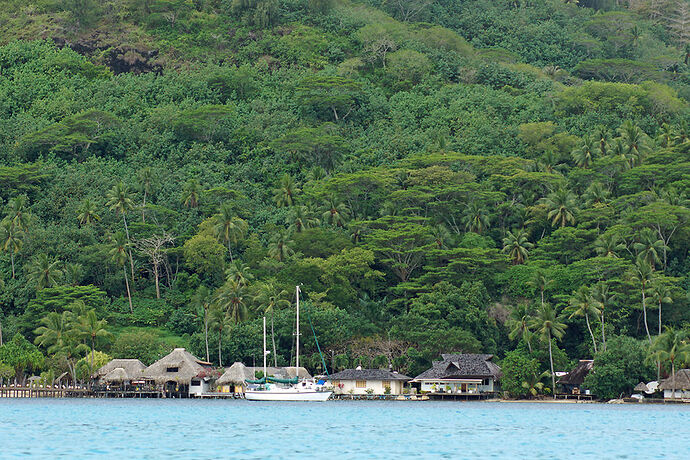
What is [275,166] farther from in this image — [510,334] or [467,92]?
[510,334]

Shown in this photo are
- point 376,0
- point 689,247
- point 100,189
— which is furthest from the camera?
point 376,0

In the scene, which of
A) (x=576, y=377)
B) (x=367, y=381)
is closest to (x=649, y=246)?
(x=576, y=377)

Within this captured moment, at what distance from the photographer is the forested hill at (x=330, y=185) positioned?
83.8 m

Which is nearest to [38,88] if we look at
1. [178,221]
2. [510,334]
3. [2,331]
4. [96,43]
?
[96,43]

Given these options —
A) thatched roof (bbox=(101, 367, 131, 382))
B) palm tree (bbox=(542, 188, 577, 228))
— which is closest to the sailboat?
thatched roof (bbox=(101, 367, 131, 382))

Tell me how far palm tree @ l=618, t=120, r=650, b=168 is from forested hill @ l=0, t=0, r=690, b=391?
25cm

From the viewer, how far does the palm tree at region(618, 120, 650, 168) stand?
101500 millimetres

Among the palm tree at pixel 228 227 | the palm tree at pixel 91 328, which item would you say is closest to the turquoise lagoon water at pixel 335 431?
the palm tree at pixel 91 328

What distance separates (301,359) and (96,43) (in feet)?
220

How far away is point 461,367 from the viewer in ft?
264

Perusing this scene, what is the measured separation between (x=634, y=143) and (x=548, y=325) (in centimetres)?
2977

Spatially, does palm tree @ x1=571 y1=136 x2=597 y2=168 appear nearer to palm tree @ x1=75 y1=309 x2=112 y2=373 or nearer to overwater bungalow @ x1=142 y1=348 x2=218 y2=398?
overwater bungalow @ x1=142 y1=348 x2=218 y2=398

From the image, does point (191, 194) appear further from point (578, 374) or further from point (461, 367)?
point (578, 374)

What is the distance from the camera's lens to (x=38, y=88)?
123562mm
